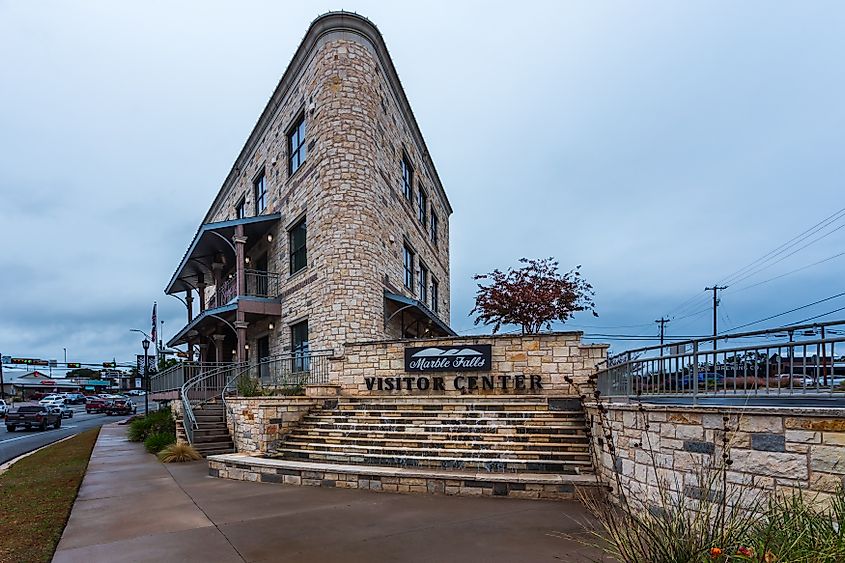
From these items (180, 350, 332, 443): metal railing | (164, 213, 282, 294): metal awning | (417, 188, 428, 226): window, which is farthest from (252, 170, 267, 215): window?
(180, 350, 332, 443): metal railing

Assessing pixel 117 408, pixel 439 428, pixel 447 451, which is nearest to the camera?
pixel 447 451

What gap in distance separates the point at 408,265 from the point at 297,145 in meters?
6.86

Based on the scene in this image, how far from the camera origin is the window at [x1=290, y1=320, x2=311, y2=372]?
17.4 m

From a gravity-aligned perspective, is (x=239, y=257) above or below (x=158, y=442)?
above

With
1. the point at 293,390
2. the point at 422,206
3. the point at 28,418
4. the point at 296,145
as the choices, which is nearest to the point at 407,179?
the point at 422,206

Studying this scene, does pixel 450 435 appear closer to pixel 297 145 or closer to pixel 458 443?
pixel 458 443

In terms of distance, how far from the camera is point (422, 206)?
86.4 feet

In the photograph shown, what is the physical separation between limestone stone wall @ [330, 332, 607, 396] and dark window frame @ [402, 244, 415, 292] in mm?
6987

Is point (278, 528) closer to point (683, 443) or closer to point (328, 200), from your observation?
point (683, 443)

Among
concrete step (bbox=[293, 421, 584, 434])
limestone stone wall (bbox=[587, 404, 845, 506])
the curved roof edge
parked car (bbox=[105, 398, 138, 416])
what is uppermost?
the curved roof edge

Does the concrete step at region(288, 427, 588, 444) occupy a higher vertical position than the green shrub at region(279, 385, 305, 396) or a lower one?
lower

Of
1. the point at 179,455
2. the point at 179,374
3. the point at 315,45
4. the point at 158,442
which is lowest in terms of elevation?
the point at 158,442

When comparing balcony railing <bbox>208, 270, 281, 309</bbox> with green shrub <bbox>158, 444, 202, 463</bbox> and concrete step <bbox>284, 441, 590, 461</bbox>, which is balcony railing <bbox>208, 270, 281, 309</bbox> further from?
concrete step <bbox>284, 441, 590, 461</bbox>

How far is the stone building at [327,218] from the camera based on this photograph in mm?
16969
